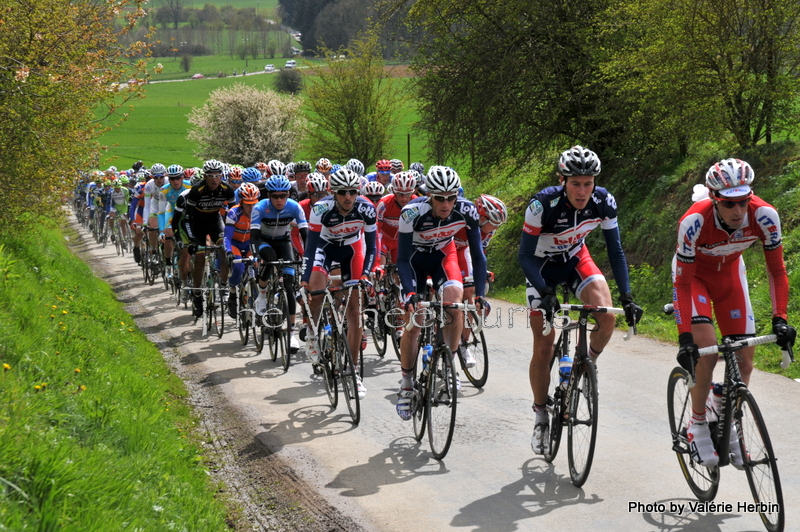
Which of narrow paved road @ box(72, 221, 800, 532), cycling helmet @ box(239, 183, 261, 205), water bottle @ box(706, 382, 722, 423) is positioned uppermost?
cycling helmet @ box(239, 183, 261, 205)

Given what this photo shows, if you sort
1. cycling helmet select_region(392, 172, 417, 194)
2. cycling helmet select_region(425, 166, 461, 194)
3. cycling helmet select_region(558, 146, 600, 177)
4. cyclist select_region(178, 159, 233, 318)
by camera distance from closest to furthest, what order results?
cycling helmet select_region(558, 146, 600, 177) → cycling helmet select_region(425, 166, 461, 194) → cycling helmet select_region(392, 172, 417, 194) → cyclist select_region(178, 159, 233, 318)

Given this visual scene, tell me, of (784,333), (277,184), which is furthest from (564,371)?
(277,184)

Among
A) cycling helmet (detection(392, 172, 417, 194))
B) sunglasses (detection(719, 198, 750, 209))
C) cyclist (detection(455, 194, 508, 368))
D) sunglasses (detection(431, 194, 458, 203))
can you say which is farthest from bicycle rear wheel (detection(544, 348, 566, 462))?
cycling helmet (detection(392, 172, 417, 194))

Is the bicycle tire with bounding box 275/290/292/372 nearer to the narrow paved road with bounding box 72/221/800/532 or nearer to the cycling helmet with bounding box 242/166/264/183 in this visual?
the narrow paved road with bounding box 72/221/800/532

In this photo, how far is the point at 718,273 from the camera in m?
5.52

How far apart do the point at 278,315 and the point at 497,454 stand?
4726 mm

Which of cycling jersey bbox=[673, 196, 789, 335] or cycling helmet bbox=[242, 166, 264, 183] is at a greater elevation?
cycling helmet bbox=[242, 166, 264, 183]

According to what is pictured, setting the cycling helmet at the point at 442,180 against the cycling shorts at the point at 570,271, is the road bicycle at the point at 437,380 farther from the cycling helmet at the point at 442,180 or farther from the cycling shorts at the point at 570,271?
the cycling helmet at the point at 442,180

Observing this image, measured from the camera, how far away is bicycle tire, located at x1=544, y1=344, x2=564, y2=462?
604 cm

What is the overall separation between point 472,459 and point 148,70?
10.9 m

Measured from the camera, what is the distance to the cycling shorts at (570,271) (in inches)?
248

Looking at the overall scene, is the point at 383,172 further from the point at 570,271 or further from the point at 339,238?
the point at 570,271

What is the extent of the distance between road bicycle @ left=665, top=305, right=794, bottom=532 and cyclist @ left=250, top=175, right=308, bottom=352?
5.67m

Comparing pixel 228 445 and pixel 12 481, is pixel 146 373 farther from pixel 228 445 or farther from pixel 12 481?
pixel 12 481
